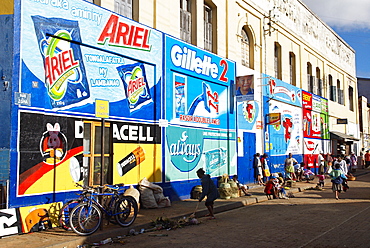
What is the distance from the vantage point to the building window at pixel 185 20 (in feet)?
55.6

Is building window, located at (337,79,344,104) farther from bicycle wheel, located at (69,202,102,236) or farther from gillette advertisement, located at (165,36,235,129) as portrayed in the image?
bicycle wheel, located at (69,202,102,236)

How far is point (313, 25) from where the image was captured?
31531mm

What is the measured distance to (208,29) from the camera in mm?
18828

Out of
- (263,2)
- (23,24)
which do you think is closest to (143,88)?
(23,24)

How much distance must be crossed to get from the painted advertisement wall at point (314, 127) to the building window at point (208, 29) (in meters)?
12.3

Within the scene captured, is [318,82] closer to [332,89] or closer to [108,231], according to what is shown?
[332,89]

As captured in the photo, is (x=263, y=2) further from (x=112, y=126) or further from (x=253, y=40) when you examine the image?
(x=112, y=126)

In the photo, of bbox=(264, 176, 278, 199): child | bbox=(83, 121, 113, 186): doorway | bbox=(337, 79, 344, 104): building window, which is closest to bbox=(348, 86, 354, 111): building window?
bbox=(337, 79, 344, 104): building window

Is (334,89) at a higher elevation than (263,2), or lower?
lower

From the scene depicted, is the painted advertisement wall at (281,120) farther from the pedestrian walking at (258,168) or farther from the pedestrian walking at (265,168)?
the pedestrian walking at (258,168)

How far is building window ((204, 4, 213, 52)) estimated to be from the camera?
18.6 metres

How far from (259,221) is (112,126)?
5.31 meters

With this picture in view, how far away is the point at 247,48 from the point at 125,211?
15.0 meters

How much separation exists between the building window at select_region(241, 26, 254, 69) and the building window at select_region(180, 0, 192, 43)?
5166 millimetres
